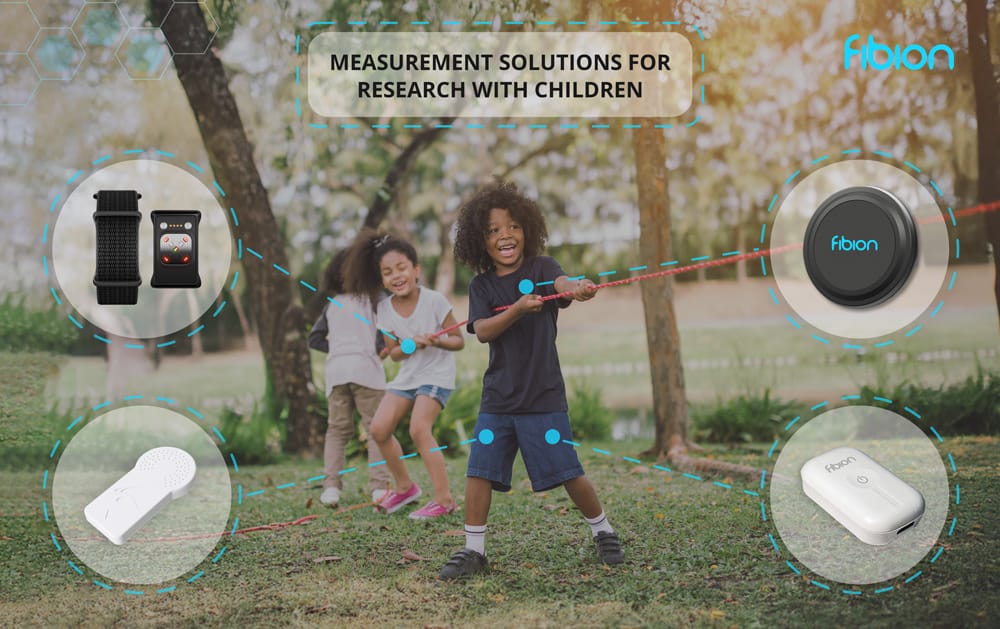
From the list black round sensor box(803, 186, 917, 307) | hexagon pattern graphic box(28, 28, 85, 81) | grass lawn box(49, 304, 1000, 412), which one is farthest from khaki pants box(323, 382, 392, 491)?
black round sensor box(803, 186, 917, 307)

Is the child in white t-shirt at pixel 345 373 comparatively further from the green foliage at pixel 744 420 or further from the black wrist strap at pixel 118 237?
the green foliage at pixel 744 420

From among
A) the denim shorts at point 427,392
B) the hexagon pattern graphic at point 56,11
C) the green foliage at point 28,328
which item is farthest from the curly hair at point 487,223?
the green foliage at point 28,328

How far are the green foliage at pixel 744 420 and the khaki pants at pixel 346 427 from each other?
57.8 inches

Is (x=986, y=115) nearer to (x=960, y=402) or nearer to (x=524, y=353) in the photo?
(x=960, y=402)

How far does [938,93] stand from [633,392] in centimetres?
244

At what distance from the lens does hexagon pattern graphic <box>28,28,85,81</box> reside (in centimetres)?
224

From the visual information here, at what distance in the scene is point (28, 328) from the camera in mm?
2785

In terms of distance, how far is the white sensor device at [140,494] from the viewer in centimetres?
171

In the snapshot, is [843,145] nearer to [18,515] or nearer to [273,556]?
[273,556]

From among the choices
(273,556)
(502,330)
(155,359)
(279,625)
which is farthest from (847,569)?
(155,359)

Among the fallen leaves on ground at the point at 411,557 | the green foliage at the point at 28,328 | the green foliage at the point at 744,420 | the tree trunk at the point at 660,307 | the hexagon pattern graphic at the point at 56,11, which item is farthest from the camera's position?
the green foliage at the point at 744,420

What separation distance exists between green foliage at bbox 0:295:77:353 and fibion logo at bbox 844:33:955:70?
8.13ft

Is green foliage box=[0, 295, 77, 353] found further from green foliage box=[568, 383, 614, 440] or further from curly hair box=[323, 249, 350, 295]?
green foliage box=[568, 383, 614, 440]

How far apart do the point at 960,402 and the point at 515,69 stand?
1853mm
